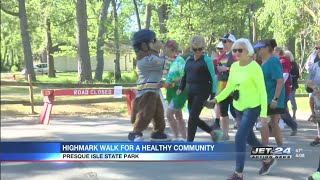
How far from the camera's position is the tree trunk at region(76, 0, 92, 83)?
3873mm

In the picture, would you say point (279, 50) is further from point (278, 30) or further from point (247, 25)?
point (247, 25)

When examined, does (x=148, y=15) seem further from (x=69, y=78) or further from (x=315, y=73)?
(x=315, y=73)

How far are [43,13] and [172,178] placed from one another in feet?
6.13

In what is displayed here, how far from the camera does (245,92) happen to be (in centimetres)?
404

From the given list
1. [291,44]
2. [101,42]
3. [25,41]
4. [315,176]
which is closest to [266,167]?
[315,176]

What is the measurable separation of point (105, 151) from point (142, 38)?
1.02 meters

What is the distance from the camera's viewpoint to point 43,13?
152 inches

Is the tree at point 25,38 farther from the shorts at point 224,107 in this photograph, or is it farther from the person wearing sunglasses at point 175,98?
the shorts at point 224,107

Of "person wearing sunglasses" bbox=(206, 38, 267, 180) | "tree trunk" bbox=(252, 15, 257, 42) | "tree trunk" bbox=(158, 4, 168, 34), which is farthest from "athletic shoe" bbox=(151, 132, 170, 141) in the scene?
"tree trunk" bbox=(252, 15, 257, 42)

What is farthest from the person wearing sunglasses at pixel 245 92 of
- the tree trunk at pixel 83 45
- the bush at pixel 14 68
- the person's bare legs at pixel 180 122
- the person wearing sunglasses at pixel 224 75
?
the bush at pixel 14 68

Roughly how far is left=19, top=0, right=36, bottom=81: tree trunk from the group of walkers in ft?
2.86

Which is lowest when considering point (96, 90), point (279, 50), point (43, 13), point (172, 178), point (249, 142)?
point (172, 178)

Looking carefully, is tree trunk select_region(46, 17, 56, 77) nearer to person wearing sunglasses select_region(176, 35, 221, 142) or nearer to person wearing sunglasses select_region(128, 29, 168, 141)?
person wearing sunglasses select_region(128, 29, 168, 141)

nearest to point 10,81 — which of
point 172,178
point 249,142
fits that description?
point 172,178
